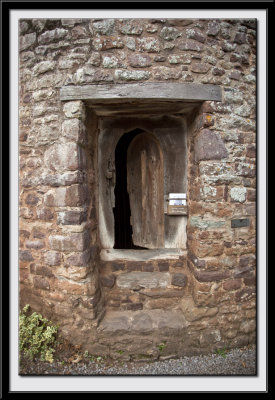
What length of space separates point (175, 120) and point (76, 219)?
164 cm

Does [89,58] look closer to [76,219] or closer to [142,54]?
[142,54]

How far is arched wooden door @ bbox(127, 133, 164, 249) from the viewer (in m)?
2.88

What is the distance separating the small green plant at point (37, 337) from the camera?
7.45 ft

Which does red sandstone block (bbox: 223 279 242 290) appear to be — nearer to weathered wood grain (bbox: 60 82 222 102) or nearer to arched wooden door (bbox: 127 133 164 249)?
arched wooden door (bbox: 127 133 164 249)

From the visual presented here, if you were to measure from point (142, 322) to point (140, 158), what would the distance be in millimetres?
1979

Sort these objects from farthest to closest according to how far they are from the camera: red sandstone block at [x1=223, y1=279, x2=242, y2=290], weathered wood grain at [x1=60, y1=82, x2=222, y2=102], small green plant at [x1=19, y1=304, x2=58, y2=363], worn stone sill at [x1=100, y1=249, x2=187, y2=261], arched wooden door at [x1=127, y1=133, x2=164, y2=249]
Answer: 1. arched wooden door at [x1=127, y1=133, x2=164, y2=249]
2. worn stone sill at [x1=100, y1=249, x2=187, y2=261]
3. red sandstone block at [x1=223, y1=279, x2=242, y2=290]
4. small green plant at [x1=19, y1=304, x2=58, y2=363]
5. weathered wood grain at [x1=60, y1=82, x2=222, y2=102]

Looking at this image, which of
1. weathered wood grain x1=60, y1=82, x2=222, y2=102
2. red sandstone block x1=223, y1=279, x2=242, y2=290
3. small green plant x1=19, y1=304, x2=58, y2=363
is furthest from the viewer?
red sandstone block x1=223, y1=279, x2=242, y2=290

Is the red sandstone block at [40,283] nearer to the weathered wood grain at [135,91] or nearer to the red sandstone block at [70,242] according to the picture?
the red sandstone block at [70,242]

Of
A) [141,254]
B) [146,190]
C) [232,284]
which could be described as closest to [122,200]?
[146,190]

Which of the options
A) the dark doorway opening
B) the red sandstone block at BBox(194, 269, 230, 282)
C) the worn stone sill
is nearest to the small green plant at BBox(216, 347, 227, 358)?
the red sandstone block at BBox(194, 269, 230, 282)

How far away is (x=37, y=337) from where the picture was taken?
2291 mm

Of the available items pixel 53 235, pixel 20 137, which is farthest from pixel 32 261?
pixel 20 137

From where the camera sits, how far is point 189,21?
2184mm

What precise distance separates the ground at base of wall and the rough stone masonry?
0.08 metres
